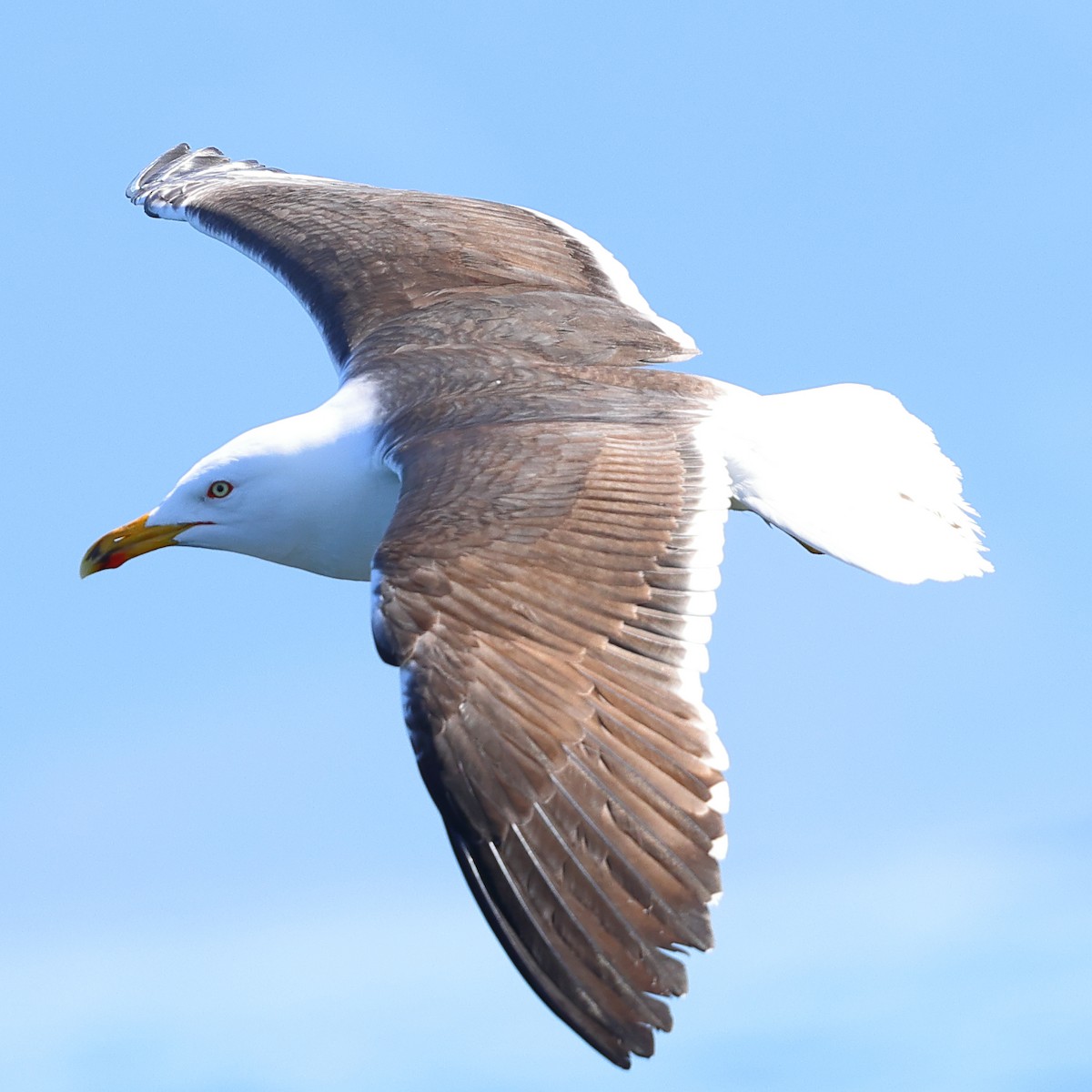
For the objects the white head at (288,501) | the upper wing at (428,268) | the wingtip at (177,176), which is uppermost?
the wingtip at (177,176)

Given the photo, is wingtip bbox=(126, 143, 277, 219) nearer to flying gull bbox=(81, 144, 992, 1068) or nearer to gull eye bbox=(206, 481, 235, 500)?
flying gull bbox=(81, 144, 992, 1068)

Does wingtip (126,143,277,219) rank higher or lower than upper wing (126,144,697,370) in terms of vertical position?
higher

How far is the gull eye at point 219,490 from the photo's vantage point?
7.74 metres

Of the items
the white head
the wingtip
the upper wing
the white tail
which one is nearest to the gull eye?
the white head

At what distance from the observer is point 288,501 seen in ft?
24.9

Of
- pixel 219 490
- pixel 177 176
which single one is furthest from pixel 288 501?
pixel 177 176

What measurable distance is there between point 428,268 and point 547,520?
2895 millimetres

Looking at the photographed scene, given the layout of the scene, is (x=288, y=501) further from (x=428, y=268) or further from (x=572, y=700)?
(x=572, y=700)

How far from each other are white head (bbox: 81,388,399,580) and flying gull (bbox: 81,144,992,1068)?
0.01 m

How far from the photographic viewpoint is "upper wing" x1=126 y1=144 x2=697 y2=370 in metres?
8.24

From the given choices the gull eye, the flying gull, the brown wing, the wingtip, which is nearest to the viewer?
the brown wing

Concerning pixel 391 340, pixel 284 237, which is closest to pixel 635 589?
pixel 391 340

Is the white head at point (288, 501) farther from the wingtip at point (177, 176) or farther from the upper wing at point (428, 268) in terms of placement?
the wingtip at point (177, 176)

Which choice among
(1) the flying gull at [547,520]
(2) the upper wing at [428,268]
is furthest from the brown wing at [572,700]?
(2) the upper wing at [428,268]
